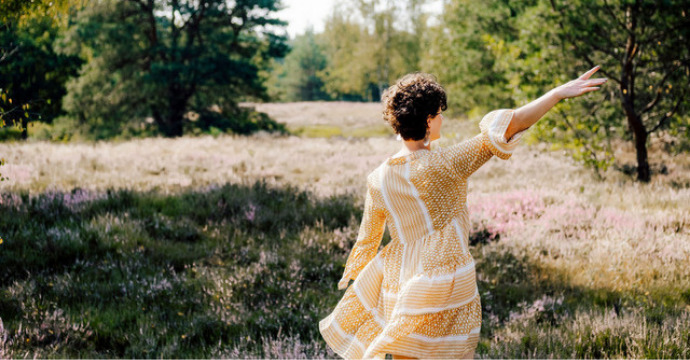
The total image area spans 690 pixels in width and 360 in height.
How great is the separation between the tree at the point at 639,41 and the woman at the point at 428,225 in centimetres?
719

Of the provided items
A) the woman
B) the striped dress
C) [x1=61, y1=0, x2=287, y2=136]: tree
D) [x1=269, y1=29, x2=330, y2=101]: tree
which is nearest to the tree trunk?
the woman

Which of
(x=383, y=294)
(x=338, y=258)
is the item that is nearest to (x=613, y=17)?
(x=338, y=258)

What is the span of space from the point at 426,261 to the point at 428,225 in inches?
7.4

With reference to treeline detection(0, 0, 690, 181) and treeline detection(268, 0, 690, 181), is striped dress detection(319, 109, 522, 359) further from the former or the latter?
treeline detection(0, 0, 690, 181)

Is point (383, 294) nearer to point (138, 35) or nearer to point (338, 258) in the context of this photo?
point (338, 258)

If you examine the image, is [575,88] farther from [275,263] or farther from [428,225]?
[275,263]

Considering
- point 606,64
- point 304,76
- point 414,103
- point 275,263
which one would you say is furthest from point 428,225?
point 304,76

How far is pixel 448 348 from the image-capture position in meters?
2.29

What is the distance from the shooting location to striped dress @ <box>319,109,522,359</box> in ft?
7.43

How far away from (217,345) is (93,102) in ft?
65.8

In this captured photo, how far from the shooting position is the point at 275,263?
5.52 meters

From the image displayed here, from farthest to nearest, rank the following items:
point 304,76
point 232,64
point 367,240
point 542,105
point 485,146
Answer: point 304,76
point 232,64
point 367,240
point 485,146
point 542,105

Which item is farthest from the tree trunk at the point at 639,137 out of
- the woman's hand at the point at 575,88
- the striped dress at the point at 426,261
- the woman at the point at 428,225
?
the striped dress at the point at 426,261

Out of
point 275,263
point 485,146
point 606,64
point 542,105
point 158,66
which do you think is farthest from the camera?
point 158,66
